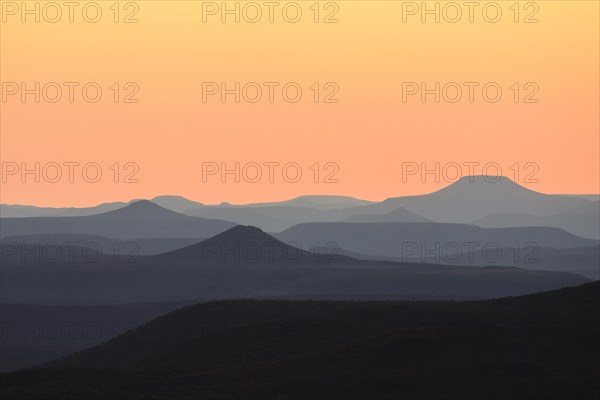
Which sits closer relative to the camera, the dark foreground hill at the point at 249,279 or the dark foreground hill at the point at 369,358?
the dark foreground hill at the point at 369,358

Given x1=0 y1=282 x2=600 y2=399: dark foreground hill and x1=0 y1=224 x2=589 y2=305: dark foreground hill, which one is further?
x1=0 y1=224 x2=589 y2=305: dark foreground hill

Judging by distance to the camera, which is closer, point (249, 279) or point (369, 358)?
point (369, 358)

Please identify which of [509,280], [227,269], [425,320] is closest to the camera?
[425,320]

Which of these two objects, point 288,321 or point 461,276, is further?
point 461,276

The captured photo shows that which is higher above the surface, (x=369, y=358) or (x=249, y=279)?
(x=369, y=358)

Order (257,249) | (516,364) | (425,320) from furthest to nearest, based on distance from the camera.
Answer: (257,249)
(425,320)
(516,364)

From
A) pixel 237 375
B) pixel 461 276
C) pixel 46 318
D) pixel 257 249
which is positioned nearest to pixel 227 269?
pixel 257 249

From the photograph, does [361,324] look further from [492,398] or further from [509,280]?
[509,280]
